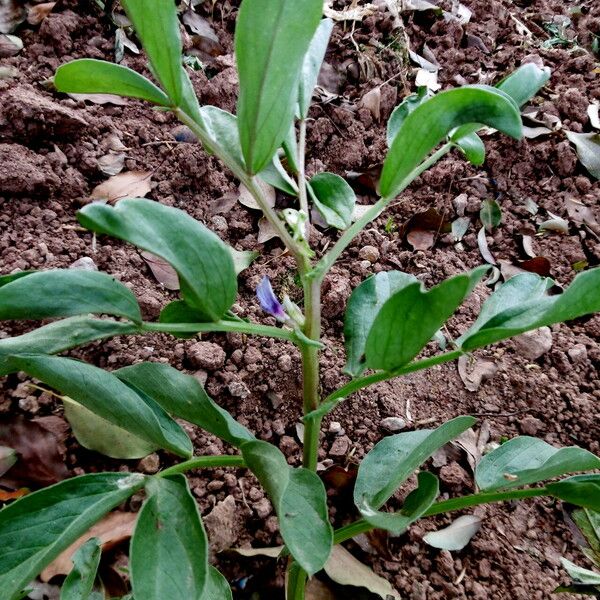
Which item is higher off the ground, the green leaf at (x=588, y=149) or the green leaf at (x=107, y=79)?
the green leaf at (x=107, y=79)

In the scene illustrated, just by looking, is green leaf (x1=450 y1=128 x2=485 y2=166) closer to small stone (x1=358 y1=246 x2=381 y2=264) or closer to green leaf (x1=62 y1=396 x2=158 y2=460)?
small stone (x1=358 y1=246 x2=381 y2=264)

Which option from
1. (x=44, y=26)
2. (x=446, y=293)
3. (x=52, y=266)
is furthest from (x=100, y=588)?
(x=44, y=26)

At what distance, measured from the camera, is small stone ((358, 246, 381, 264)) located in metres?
1.40

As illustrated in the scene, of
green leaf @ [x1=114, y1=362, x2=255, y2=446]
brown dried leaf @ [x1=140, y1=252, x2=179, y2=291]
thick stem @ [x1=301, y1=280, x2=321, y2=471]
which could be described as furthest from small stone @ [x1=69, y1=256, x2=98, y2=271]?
thick stem @ [x1=301, y1=280, x2=321, y2=471]

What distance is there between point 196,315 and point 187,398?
0.10 m

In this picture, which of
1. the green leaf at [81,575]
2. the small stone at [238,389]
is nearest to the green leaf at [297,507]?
the green leaf at [81,575]

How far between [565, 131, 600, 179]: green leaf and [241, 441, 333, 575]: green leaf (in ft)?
4.51

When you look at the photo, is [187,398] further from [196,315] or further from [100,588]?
[100,588]

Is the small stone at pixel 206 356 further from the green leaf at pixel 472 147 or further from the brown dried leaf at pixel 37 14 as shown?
the brown dried leaf at pixel 37 14

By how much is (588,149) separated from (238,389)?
3.97 ft

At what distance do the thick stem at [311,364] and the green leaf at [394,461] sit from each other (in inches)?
2.8

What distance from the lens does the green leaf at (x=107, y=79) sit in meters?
0.63

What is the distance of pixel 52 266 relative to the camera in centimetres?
117

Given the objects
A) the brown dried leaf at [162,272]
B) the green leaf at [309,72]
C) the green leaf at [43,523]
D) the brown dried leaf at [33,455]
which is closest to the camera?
the green leaf at [43,523]
